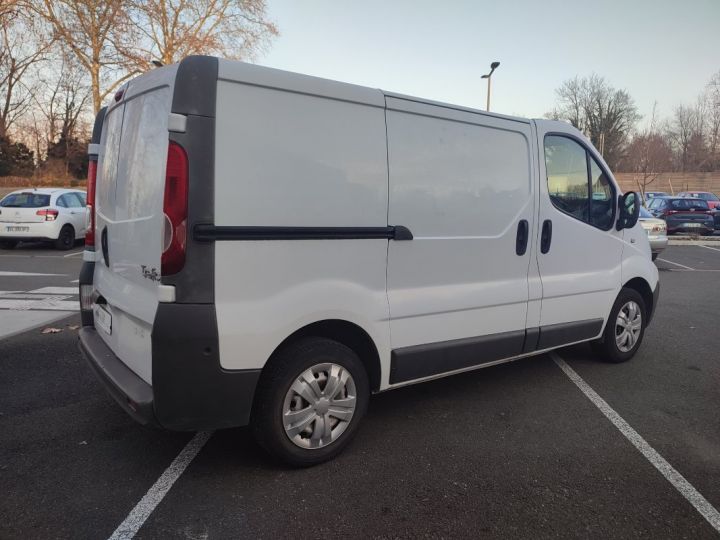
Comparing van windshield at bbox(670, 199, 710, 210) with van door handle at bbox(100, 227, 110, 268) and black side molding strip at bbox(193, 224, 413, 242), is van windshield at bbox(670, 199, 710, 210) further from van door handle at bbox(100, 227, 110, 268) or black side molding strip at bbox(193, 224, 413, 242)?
van door handle at bbox(100, 227, 110, 268)

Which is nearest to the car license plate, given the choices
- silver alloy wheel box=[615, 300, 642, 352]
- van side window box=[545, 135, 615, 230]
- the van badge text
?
the van badge text

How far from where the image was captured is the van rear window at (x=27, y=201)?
13.4 metres

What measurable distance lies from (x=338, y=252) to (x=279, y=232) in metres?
0.40

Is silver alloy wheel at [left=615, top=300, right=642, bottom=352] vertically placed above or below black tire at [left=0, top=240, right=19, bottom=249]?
below

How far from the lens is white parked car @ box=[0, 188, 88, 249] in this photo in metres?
13.2

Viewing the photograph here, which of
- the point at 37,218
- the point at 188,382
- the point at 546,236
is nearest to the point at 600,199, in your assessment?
the point at 546,236

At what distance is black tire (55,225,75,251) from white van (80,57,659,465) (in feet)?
37.2

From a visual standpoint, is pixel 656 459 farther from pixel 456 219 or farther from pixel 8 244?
pixel 8 244

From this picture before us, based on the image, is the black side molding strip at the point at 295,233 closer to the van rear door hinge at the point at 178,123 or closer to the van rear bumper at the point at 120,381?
the van rear door hinge at the point at 178,123

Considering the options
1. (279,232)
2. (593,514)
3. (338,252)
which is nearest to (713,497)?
(593,514)

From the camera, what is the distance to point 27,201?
44.3ft

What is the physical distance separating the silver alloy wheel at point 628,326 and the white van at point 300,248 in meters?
1.32

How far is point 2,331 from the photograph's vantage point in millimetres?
5898

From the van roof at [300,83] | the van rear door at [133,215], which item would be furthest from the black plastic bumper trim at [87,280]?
the van roof at [300,83]
